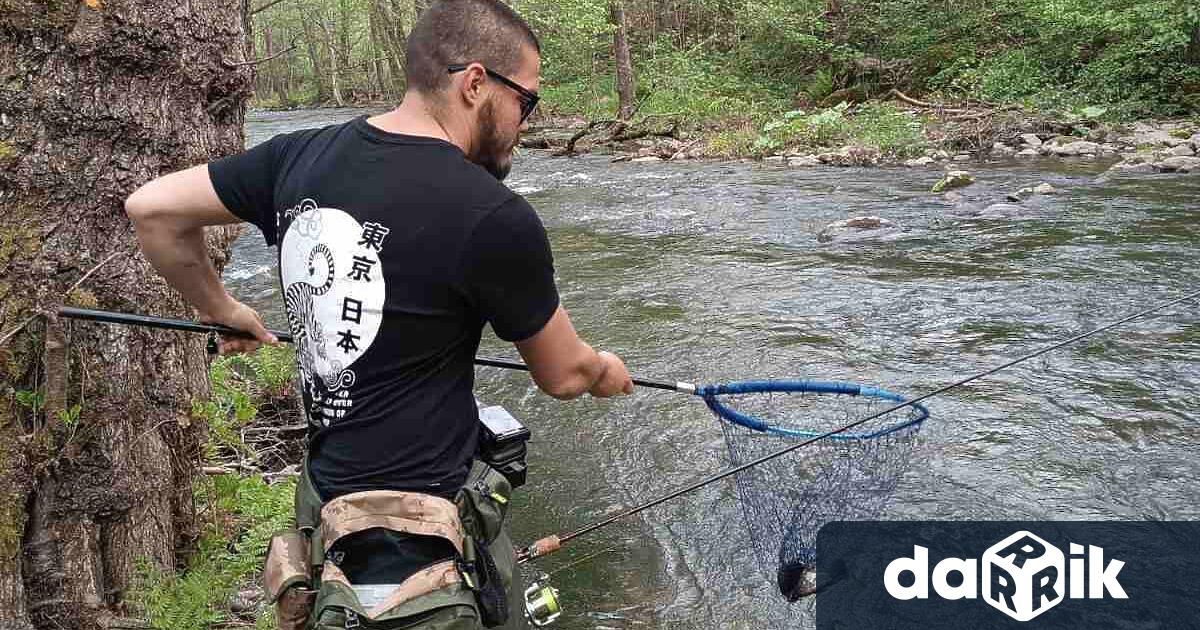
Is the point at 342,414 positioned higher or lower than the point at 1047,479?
higher

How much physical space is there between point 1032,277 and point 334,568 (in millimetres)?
7634

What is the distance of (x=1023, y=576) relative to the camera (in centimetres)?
394

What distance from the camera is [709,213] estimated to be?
40.8 feet

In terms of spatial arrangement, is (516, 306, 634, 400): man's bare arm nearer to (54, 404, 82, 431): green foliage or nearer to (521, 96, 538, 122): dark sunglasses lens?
(521, 96, 538, 122): dark sunglasses lens

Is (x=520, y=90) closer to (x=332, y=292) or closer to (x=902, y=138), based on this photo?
(x=332, y=292)

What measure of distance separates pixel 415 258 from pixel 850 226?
8.95 meters

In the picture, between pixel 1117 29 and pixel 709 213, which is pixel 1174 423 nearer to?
pixel 709 213

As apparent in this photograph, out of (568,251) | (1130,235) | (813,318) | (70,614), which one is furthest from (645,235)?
(70,614)

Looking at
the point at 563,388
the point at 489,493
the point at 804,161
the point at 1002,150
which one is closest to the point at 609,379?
the point at 563,388

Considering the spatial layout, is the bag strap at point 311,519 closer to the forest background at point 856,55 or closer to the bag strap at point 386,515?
A: the bag strap at point 386,515

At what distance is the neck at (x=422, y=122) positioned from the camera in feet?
6.98

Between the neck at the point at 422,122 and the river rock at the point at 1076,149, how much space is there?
1531 cm

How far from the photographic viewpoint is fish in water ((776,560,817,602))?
3.71 m

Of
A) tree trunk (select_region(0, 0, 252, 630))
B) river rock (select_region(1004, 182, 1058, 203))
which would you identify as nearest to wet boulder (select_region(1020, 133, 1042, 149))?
river rock (select_region(1004, 182, 1058, 203))
